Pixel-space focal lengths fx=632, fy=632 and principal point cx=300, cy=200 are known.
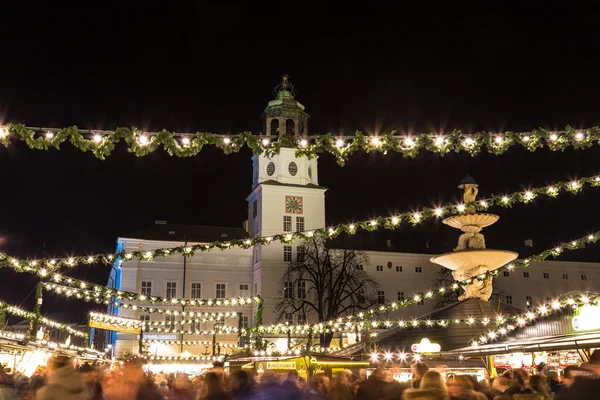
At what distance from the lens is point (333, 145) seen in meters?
11.5

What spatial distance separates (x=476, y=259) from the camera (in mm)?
23156

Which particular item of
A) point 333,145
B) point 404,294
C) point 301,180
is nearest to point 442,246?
point 404,294

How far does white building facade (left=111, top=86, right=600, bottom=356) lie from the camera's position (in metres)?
61.0

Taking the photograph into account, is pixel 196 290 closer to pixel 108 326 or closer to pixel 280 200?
pixel 280 200

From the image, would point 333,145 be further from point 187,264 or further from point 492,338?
point 187,264

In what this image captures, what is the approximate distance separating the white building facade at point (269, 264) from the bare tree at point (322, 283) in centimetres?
128

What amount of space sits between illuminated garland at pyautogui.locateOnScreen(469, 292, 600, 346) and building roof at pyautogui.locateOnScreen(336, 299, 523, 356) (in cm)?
169

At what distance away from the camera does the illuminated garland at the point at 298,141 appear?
10.8 m

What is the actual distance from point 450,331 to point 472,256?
297 centimetres

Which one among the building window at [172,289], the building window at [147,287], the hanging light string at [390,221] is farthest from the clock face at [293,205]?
the hanging light string at [390,221]

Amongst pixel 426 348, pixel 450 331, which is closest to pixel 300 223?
pixel 450 331

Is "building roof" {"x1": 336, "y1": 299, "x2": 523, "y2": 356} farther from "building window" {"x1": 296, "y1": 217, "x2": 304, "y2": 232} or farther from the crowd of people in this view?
"building window" {"x1": 296, "y1": 217, "x2": 304, "y2": 232}

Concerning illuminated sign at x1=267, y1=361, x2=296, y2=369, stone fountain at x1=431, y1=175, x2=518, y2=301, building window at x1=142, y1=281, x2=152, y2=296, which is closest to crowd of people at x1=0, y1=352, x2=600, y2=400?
illuminated sign at x1=267, y1=361, x2=296, y2=369

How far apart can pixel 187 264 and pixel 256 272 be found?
22.7 feet
